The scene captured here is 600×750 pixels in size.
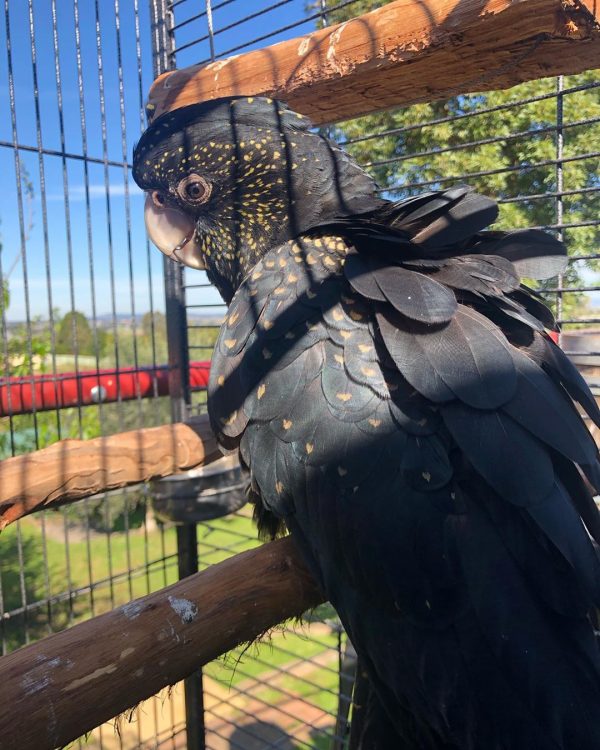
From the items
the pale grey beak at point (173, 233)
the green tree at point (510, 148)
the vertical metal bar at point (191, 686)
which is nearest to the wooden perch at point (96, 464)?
the pale grey beak at point (173, 233)

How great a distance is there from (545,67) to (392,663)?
1.40 meters

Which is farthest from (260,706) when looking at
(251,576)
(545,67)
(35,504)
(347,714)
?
(545,67)

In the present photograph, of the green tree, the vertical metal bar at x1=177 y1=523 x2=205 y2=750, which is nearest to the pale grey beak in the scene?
the vertical metal bar at x1=177 y1=523 x2=205 y2=750

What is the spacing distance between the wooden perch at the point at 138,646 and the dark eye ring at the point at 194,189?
1130 mm

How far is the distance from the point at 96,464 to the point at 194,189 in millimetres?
878

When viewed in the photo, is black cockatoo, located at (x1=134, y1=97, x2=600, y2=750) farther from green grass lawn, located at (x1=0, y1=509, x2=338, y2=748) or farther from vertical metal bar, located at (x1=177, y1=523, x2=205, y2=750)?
green grass lawn, located at (x1=0, y1=509, x2=338, y2=748)

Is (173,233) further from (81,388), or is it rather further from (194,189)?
(81,388)

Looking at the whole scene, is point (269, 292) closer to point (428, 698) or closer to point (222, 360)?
point (222, 360)

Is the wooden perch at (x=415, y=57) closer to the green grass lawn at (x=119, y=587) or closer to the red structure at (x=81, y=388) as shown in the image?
the red structure at (x=81, y=388)

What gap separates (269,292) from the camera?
124cm

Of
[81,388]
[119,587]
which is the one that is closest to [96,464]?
[81,388]

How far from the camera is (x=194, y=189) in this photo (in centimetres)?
168

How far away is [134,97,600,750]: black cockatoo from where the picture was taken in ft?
2.72

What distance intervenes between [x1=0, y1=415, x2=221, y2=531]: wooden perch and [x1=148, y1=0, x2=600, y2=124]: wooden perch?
109 cm
